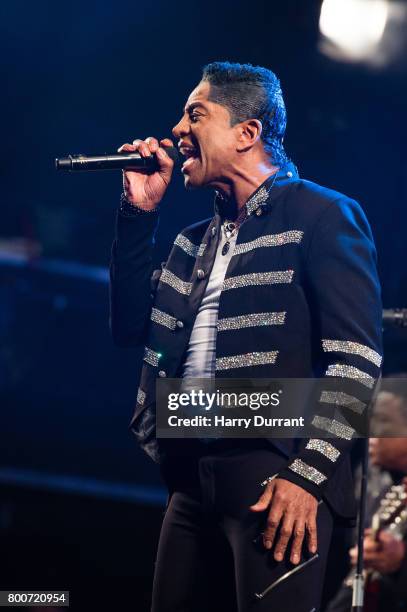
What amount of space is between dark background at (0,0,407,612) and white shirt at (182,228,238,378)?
2045mm

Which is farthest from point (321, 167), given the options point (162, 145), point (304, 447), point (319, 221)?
point (304, 447)

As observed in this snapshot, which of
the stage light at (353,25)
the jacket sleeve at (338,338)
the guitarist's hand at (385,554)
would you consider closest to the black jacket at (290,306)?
the jacket sleeve at (338,338)

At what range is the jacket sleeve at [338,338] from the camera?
1.60 m

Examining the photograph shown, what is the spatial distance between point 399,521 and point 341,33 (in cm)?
236

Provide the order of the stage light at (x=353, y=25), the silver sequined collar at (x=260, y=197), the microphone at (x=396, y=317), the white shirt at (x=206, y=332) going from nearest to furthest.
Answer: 1. the white shirt at (x=206, y=332)
2. the silver sequined collar at (x=260, y=197)
3. the microphone at (x=396, y=317)
4. the stage light at (x=353, y=25)

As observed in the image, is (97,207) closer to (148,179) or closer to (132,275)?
(148,179)

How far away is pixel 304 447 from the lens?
1616 millimetres

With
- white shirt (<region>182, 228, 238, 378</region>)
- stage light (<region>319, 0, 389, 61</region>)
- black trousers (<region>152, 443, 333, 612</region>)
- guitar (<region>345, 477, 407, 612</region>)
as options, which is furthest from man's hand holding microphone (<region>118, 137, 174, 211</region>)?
stage light (<region>319, 0, 389, 61</region>)

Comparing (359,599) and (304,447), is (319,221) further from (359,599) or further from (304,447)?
(359,599)

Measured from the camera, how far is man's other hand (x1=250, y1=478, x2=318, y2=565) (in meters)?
1.55

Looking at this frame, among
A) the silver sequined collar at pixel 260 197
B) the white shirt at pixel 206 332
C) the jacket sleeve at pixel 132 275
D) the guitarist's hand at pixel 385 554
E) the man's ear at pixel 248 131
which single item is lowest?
the guitarist's hand at pixel 385 554

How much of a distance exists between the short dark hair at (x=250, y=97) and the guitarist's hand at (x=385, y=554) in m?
2.03

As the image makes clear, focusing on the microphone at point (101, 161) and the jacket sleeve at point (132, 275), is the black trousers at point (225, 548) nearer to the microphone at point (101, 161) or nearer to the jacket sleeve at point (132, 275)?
the jacket sleeve at point (132, 275)

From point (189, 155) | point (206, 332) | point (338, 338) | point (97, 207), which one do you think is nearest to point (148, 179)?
point (189, 155)
